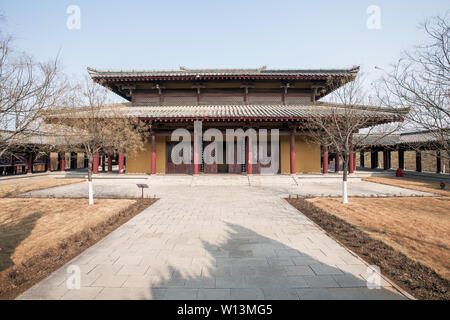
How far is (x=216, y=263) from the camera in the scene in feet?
12.1

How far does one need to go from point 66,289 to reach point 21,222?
481 centimetres

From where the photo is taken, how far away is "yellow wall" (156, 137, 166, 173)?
1478 cm

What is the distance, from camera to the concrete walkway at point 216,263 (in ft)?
9.53

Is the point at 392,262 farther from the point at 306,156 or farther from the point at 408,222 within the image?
the point at 306,156

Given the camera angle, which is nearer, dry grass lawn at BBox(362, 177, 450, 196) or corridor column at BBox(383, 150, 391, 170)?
dry grass lawn at BBox(362, 177, 450, 196)

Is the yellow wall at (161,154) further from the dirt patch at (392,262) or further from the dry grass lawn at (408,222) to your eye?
the dirt patch at (392,262)

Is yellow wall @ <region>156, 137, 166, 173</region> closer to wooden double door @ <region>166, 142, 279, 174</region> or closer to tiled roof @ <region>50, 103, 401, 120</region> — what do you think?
wooden double door @ <region>166, 142, 279, 174</region>

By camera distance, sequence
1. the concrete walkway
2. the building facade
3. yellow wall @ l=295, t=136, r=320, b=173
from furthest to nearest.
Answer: yellow wall @ l=295, t=136, r=320, b=173 < the building facade < the concrete walkway

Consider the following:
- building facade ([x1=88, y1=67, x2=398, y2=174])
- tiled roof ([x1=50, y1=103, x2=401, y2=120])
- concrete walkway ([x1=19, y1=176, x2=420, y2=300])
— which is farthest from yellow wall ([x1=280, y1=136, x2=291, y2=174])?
concrete walkway ([x1=19, y1=176, x2=420, y2=300])

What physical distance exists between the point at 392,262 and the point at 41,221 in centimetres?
876

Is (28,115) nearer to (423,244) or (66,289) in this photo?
(66,289)

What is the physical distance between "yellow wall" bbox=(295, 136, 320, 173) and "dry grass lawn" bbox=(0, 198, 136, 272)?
11377 millimetres

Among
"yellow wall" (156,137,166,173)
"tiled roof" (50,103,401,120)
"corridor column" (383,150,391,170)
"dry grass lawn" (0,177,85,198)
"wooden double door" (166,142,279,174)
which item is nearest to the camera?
"dry grass lawn" (0,177,85,198)
